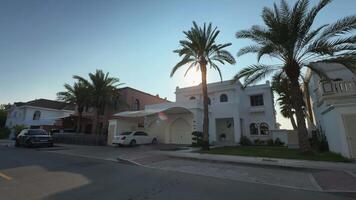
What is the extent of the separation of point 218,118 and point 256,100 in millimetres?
6414

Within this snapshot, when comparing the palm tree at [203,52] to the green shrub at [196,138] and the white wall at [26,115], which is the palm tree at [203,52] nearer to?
the green shrub at [196,138]

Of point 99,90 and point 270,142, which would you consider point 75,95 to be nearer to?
point 99,90

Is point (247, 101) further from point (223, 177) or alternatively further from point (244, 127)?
point (223, 177)

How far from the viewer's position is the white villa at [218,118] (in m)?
24.3

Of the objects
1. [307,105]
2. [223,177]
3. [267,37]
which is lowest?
[223,177]

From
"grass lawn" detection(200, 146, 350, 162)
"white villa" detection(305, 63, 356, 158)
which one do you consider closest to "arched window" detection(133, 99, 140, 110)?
"grass lawn" detection(200, 146, 350, 162)

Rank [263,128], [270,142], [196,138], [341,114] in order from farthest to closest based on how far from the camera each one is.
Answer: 1. [263,128]
2. [270,142]
3. [196,138]
4. [341,114]

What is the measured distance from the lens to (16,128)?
126 feet

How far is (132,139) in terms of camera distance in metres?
22.1

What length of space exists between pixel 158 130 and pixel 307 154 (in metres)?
17.7

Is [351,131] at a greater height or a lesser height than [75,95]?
lesser

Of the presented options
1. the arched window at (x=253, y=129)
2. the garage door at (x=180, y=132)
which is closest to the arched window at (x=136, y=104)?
the garage door at (x=180, y=132)

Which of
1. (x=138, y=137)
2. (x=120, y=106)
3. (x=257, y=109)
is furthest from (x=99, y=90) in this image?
(x=257, y=109)

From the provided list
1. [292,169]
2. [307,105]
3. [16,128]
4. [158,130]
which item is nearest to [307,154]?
A: [292,169]
